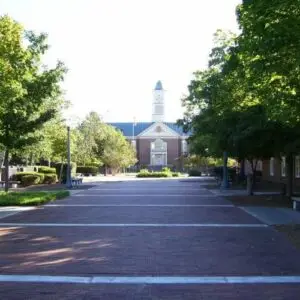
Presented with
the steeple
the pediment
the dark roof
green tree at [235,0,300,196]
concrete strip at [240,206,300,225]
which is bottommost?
concrete strip at [240,206,300,225]

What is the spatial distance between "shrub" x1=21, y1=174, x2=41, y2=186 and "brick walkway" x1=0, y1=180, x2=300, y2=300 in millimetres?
22163

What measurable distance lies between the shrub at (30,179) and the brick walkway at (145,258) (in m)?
22.2

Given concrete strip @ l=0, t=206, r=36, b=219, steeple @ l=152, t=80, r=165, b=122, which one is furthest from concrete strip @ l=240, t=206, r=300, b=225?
steeple @ l=152, t=80, r=165, b=122

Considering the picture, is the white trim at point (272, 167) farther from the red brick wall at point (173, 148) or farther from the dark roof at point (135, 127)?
the dark roof at point (135, 127)

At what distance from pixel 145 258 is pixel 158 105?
117 metres

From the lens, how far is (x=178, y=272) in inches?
349

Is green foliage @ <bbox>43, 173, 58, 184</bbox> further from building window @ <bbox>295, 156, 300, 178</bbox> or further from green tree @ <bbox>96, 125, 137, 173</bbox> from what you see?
green tree @ <bbox>96, 125, 137, 173</bbox>

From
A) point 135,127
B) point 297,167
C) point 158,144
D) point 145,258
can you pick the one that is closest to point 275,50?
Answer: point 145,258

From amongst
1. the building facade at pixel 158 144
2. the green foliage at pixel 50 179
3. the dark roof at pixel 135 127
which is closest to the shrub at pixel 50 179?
the green foliage at pixel 50 179

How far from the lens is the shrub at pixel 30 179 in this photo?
3875cm

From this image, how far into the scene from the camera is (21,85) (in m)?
19.7

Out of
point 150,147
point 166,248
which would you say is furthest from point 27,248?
point 150,147

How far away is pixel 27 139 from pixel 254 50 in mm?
15870

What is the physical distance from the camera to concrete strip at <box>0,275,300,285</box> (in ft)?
26.8
